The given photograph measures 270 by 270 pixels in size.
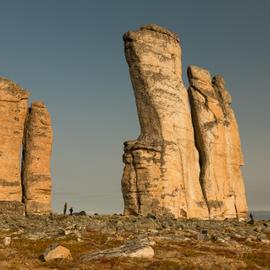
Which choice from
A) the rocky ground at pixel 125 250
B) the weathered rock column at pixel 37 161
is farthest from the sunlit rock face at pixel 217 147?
the rocky ground at pixel 125 250

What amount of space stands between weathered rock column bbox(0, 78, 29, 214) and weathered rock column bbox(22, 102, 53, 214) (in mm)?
1828

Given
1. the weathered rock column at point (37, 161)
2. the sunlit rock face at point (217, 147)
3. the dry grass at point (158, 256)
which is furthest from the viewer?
the sunlit rock face at point (217, 147)

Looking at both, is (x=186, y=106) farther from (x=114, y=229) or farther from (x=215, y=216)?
(x=114, y=229)

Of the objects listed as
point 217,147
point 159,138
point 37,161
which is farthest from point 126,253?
point 217,147

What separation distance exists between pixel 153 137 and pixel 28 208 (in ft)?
46.5

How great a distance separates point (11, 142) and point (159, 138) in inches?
573

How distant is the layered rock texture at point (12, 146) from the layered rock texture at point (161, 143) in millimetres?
10021

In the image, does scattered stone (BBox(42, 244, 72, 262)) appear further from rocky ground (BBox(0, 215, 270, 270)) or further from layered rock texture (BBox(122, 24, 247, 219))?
layered rock texture (BBox(122, 24, 247, 219))

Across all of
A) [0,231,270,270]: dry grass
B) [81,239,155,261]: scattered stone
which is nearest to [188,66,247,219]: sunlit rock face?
[0,231,270,270]: dry grass

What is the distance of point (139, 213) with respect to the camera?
4334 cm

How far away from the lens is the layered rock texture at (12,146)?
41.7 m

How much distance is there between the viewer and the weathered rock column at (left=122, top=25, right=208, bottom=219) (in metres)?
44.5

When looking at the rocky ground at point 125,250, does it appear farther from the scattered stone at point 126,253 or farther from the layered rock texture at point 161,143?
the layered rock texture at point 161,143

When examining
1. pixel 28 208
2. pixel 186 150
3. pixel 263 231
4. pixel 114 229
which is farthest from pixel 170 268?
pixel 186 150
